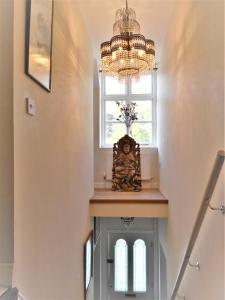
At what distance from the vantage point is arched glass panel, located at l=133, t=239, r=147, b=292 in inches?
209

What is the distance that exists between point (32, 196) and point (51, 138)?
570 mm

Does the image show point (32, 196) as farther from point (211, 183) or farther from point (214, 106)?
point (214, 106)

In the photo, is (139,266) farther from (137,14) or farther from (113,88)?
(137,14)

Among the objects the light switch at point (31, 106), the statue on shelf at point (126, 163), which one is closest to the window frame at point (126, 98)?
the statue on shelf at point (126, 163)

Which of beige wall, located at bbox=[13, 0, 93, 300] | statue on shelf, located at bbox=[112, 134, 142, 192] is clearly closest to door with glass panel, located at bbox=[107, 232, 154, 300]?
statue on shelf, located at bbox=[112, 134, 142, 192]

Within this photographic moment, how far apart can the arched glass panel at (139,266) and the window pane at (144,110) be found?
8.43 feet

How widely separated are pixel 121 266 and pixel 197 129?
422 centimetres

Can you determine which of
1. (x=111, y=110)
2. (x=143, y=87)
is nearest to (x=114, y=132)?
(x=111, y=110)

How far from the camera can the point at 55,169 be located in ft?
6.85

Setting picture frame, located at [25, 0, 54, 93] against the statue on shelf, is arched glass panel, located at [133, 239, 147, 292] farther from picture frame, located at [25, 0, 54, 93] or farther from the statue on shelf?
picture frame, located at [25, 0, 54, 93]

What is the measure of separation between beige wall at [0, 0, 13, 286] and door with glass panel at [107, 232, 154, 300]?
433cm

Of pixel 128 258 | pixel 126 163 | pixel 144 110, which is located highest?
pixel 144 110

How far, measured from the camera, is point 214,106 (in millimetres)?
1666

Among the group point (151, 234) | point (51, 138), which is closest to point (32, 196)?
point (51, 138)
